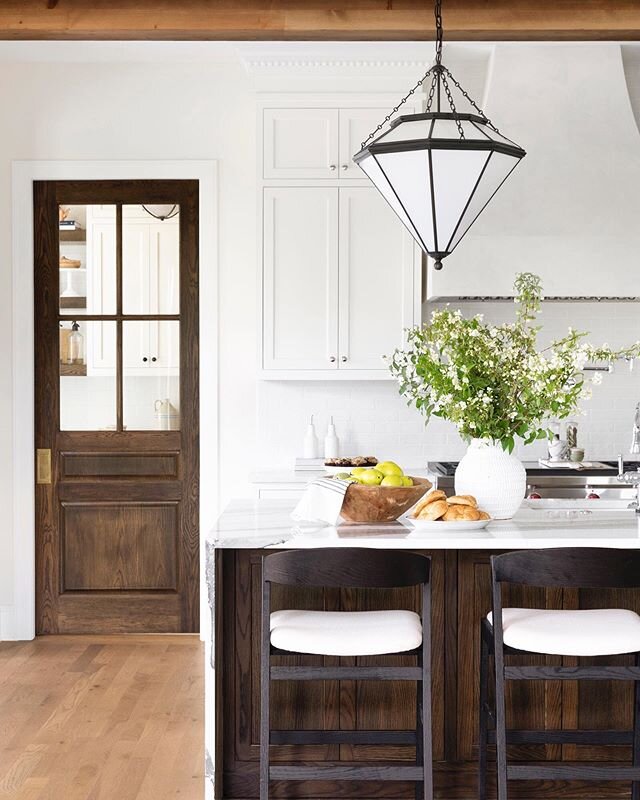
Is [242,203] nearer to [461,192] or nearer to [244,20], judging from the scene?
[244,20]

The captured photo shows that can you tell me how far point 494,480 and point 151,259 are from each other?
2.72 m

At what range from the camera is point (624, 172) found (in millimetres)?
4688

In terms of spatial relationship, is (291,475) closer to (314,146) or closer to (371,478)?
(314,146)

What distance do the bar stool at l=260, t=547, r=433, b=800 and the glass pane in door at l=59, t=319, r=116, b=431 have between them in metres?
2.66

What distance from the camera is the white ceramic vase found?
3027 mm

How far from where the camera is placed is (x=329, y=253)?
474 centimetres

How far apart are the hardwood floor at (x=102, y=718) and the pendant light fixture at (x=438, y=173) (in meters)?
1.95

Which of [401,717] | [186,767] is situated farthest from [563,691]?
[186,767]

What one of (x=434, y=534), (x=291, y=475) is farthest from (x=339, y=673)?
(x=291, y=475)

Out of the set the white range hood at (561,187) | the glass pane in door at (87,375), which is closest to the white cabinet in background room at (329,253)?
the white range hood at (561,187)

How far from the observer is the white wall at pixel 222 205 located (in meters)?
5.02

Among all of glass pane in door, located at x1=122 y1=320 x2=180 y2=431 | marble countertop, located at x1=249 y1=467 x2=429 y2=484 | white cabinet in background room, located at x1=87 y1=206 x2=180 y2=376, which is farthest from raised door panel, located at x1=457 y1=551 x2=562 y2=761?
white cabinet in background room, located at x1=87 y1=206 x2=180 y2=376

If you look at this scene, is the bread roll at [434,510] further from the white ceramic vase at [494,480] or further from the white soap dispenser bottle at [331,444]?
the white soap dispenser bottle at [331,444]

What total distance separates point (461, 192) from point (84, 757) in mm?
2331
